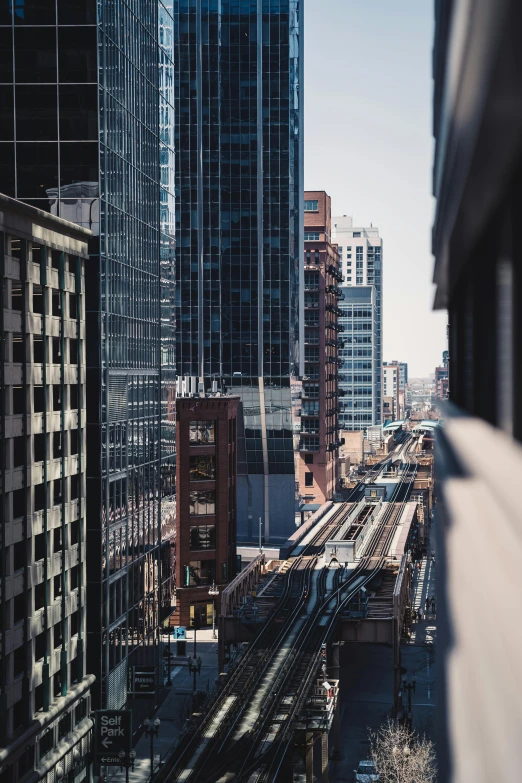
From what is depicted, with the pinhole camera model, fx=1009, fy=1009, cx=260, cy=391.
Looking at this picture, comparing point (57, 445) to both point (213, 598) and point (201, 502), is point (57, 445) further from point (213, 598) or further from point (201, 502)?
point (213, 598)

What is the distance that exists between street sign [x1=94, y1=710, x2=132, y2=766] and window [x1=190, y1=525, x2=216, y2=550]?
111 ft

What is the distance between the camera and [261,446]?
11419cm

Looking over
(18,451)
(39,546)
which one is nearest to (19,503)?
(18,451)

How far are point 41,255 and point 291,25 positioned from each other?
7701 centimetres

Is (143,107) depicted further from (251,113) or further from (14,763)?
(251,113)

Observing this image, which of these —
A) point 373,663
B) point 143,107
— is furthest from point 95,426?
point 373,663

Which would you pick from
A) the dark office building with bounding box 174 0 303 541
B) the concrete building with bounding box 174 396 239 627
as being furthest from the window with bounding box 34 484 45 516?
the dark office building with bounding box 174 0 303 541

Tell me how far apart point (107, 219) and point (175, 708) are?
92.5ft

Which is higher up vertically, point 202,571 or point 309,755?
point 202,571

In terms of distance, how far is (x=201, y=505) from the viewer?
79250 mm

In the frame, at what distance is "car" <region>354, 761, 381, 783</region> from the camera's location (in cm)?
4600

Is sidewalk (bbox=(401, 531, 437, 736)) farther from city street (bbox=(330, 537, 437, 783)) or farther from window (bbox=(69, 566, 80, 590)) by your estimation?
window (bbox=(69, 566, 80, 590))

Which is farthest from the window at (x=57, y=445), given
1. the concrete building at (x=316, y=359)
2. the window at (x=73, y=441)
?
the concrete building at (x=316, y=359)

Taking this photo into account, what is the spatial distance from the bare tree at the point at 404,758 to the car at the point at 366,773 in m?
0.41
